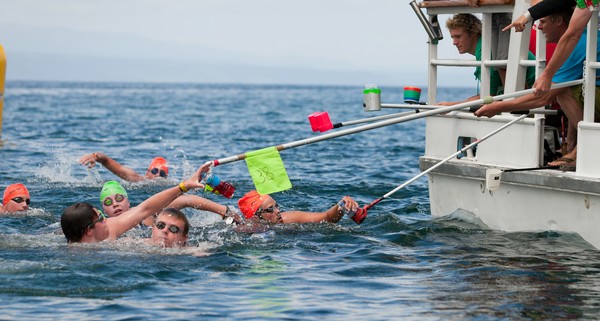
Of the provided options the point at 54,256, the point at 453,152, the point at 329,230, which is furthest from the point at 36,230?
the point at 453,152

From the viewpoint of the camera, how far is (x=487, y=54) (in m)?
11.7

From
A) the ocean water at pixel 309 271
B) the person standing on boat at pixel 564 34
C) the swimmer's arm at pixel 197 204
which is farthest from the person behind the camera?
the swimmer's arm at pixel 197 204

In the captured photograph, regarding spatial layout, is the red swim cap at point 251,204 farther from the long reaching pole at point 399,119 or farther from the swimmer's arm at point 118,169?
the swimmer's arm at point 118,169

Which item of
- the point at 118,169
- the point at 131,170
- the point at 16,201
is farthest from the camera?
the point at 131,170

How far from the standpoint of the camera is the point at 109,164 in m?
15.8

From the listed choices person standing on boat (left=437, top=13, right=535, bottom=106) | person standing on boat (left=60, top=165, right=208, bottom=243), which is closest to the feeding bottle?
person standing on boat (left=60, top=165, right=208, bottom=243)

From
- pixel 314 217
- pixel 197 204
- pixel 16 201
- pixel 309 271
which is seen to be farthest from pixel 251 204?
pixel 16 201

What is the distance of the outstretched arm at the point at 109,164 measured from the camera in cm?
1384

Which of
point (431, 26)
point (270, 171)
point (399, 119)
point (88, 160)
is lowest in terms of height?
point (88, 160)

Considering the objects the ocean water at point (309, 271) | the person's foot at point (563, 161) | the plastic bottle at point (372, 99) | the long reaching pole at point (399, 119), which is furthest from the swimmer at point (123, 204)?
the person's foot at point (563, 161)

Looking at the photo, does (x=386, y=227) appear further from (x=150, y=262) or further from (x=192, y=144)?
(x=192, y=144)

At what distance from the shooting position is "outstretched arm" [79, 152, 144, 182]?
13836 millimetres

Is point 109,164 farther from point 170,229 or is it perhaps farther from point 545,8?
point 545,8

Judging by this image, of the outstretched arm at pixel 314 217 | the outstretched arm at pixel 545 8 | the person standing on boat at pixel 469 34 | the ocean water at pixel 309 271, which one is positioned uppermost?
the outstretched arm at pixel 545 8
